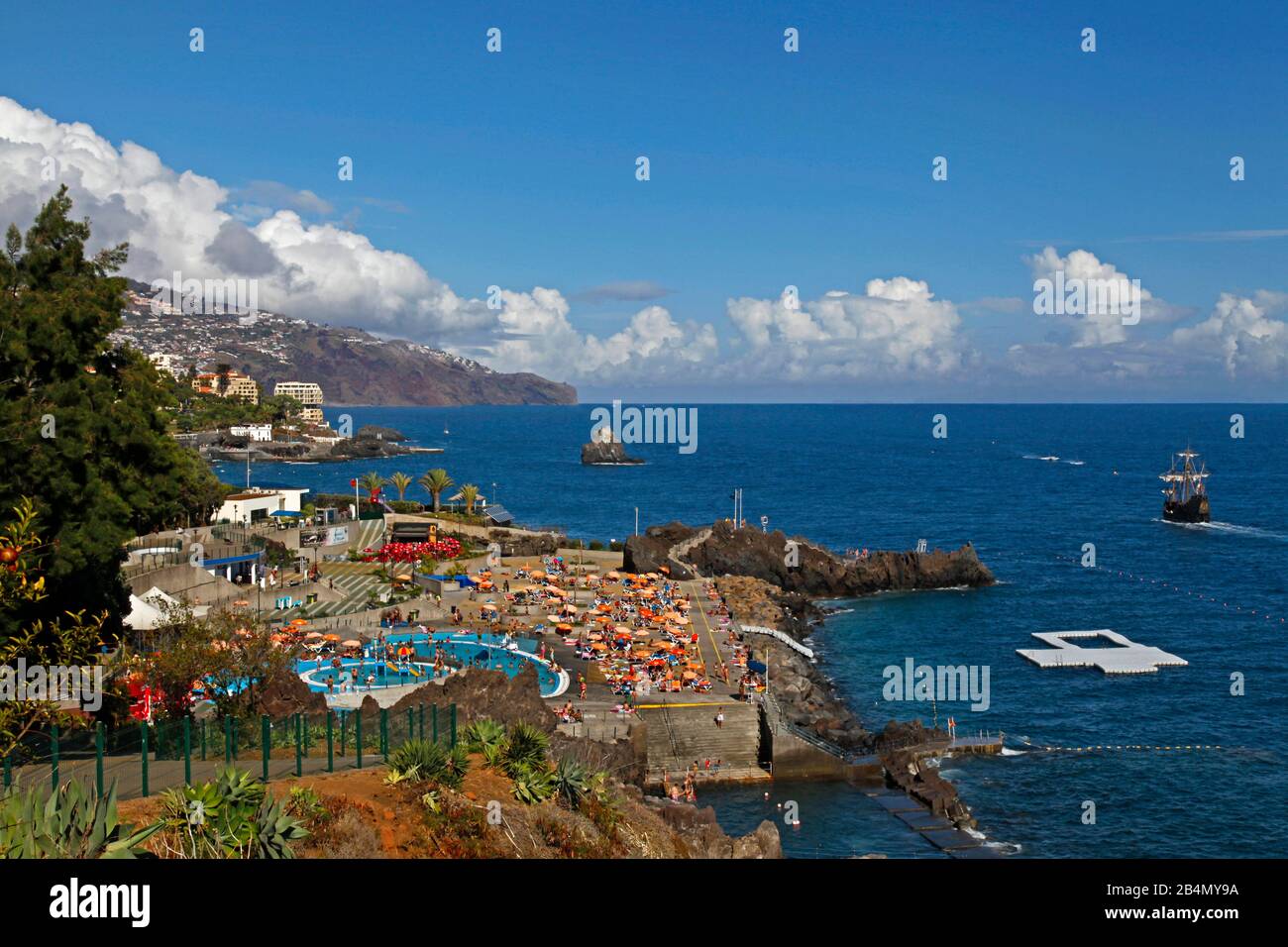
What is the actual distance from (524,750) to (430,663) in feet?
73.0

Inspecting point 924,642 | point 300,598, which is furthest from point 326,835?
point 924,642

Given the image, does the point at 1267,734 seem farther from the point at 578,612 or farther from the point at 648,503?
the point at 648,503

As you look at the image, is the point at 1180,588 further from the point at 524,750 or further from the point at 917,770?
the point at 524,750

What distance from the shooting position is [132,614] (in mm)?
36469

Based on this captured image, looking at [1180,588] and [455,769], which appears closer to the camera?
[455,769]

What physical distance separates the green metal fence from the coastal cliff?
161 ft

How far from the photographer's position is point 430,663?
39.4 meters

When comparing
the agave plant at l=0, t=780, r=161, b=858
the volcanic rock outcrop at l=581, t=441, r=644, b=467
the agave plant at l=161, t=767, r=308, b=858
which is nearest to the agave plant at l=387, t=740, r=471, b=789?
the agave plant at l=161, t=767, r=308, b=858

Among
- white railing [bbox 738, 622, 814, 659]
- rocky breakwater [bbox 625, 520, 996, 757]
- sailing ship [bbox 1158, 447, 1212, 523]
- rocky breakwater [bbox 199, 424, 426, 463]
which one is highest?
rocky breakwater [bbox 199, 424, 426, 463]

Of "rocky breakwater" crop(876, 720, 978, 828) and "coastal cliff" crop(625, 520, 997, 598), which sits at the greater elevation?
"coastal cliff" crop(625, 520, 997, 598)

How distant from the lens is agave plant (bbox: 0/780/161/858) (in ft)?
27.1

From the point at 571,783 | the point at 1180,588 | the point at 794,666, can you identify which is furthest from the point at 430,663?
the point at 1180,588

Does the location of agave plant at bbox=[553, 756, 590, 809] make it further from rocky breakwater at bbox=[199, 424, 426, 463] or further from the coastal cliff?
rocky breakwater at bbox=[199, 424, 426, 463]
